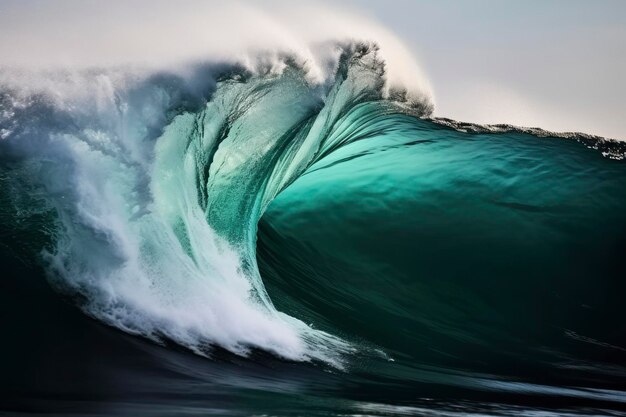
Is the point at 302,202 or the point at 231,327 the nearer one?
the point at 231,327

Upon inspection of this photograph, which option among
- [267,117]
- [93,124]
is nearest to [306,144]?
[267,117]

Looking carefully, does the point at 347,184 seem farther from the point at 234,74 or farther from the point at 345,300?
the point at 234,74

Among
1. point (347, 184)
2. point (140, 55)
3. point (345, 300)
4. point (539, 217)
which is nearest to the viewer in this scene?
point (140, 55)

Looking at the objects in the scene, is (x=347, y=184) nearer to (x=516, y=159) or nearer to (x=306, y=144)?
(x=306, y=144)

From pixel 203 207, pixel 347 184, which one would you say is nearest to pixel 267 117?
pixel 203 207

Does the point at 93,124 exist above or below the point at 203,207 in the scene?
above

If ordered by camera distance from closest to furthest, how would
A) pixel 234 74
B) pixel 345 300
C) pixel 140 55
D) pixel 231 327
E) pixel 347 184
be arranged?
pixel 231 327
pixel 140 55
pixel 234 74
pixel 345 300
pixel 347 184

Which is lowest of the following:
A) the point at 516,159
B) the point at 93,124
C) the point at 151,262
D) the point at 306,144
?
the point at 151,262
